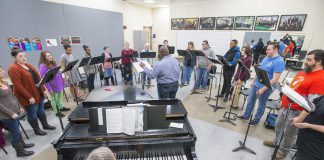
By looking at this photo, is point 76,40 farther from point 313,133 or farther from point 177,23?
point 313,133

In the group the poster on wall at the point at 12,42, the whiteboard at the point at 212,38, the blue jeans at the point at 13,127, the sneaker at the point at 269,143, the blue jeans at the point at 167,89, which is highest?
the whiteboard at the point at 212,38

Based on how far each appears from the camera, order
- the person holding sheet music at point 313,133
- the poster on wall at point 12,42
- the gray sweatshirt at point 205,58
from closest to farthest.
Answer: the person holding sheet music at point 313,133, the poster on wall at point 12,42, the gray sweatshirt at point 205,58

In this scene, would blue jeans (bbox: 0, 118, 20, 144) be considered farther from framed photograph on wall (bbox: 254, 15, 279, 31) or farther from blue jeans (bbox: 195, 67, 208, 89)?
framed photograph on wall (bbox: 254, 15, 279, 31)

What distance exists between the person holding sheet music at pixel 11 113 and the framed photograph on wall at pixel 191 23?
771cm

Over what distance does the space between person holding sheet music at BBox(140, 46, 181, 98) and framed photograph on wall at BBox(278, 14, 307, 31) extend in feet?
19.4

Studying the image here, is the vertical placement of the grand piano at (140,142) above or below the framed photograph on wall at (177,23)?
below

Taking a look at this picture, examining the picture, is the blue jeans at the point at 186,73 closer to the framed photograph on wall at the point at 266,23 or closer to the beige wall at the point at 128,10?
the framed photograph on wall at the point at 266,23

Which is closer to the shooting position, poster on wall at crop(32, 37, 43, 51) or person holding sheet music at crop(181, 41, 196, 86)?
poster on wall at crop(32, 37, 43, 51)

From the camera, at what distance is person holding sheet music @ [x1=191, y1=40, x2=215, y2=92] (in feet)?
16.2

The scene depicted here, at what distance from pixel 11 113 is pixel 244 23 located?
8067 millimetres

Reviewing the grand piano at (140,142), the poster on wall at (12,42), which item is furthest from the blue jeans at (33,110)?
the poster on wall at (12,42)

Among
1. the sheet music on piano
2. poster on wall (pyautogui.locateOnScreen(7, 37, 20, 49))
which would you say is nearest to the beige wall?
poster on wall (pyautogui.locateOnScreen(7, 37, 20, 49))

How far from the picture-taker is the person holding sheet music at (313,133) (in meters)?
1.66

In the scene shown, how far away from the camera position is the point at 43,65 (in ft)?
10.7
